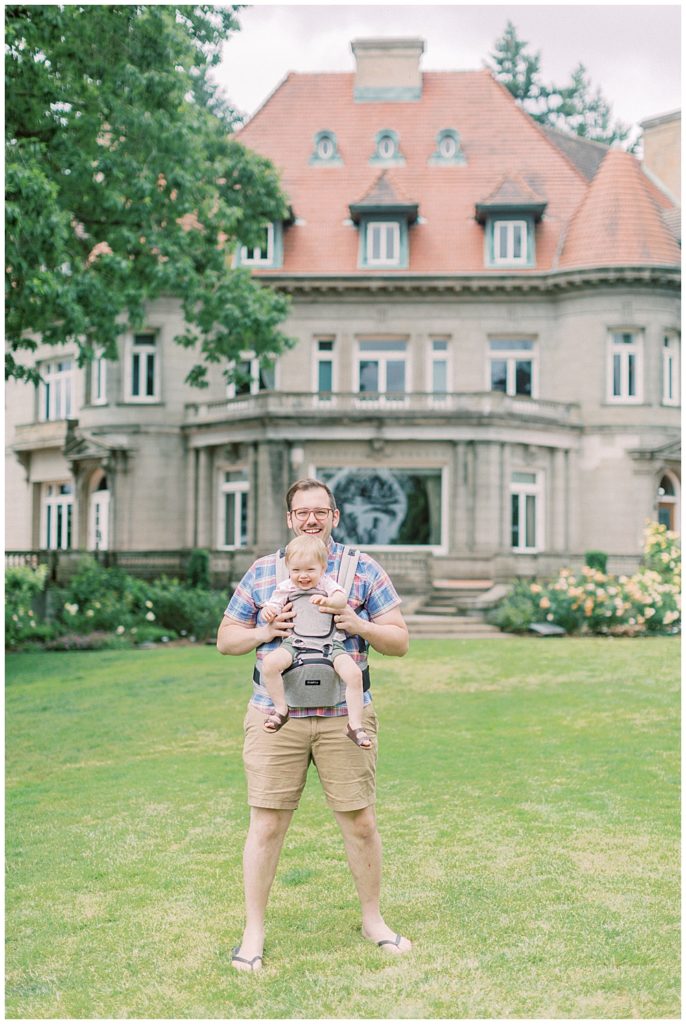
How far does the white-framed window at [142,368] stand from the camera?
108 ft

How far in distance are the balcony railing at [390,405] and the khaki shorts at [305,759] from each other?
2439 cm

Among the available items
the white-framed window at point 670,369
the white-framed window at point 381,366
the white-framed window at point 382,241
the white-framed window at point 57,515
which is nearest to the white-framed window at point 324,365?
the white-framed window at point 381,366

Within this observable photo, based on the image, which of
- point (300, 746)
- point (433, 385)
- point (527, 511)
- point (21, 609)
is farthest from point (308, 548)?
point (433, 385)

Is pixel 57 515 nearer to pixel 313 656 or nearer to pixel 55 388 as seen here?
pixel 55 388

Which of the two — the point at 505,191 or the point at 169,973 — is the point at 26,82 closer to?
the point at 169,973

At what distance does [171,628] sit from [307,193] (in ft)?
52.5

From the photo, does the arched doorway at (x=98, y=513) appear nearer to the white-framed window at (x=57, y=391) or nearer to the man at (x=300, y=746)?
the white-framed window at (x=57, y=391)

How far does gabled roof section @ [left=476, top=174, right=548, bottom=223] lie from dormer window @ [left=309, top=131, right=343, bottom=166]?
5.18 m

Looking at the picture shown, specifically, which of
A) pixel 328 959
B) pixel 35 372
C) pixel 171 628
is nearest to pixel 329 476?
pixel 171 628

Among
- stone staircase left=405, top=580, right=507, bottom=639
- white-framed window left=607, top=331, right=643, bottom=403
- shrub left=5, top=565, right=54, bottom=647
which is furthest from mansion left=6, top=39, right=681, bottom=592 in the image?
shrub left=5, top=565, right=54, bottom=647

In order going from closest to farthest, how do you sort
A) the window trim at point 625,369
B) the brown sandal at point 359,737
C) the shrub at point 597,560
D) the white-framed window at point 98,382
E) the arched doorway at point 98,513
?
the brown sandal at point 359,737
the shrub at point 597,560
the window trim at point 625,369
the white-framed window at point 98,382
the arched doorway at point 98,513

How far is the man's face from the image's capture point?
539 cm

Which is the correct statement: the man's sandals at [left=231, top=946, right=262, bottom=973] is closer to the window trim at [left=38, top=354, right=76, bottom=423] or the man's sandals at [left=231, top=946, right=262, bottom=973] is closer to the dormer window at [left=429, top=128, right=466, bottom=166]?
the window trim at [left=38, top=354, right=76, bottom=423]

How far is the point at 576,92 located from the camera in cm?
5059
